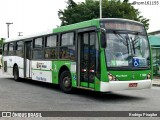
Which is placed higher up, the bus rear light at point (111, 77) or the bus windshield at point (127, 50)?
the bus windshield at point (127, 50)

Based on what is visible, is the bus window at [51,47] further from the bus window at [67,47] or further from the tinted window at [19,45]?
the tinted window at [19,45]

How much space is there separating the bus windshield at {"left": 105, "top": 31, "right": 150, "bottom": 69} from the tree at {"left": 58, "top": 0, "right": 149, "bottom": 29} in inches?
1093

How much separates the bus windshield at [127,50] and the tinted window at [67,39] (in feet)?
7.29

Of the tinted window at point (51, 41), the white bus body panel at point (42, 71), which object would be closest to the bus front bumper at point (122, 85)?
the tinted window at point (51, 41)

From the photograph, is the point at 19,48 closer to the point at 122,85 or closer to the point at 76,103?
the point at 76,103

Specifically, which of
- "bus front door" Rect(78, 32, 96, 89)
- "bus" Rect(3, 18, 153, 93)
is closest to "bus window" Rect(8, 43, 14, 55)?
"bus" Rect(3, 18, 153, 93)

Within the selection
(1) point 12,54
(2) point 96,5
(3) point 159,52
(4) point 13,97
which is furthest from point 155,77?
(2) point 96,5

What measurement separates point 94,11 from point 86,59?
2941 cm

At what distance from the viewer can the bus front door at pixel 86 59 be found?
39.8 feet

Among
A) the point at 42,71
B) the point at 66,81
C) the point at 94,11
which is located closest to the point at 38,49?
the point at 42,71

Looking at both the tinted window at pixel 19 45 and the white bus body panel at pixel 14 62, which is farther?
the tinted window at pixel 19 45

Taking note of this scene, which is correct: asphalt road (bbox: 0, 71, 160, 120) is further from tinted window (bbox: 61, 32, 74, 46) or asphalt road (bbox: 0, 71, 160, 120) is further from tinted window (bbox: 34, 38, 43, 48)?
tinted window (bbox: 34, 38, 43, 48)

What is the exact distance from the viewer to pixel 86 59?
41.2 feet

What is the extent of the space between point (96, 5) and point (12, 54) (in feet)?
73.2
